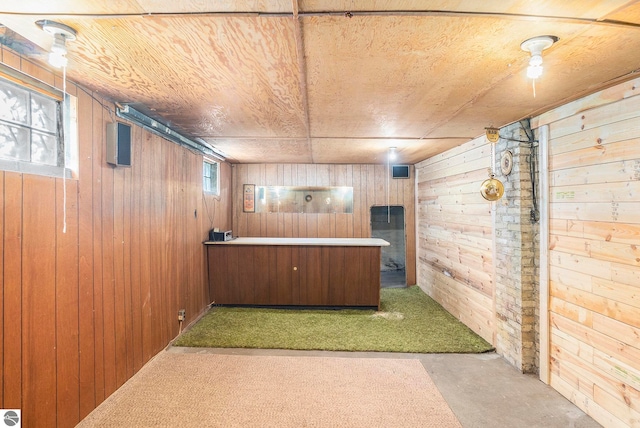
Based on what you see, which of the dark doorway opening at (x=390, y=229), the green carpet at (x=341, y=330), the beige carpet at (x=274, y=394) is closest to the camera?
the beige carpet at (x=274, y=394)

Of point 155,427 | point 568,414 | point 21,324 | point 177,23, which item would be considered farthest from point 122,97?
point 568,414

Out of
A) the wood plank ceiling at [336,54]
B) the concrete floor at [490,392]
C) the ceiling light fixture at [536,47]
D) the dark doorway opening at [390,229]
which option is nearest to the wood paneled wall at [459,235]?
the concrete floor at [490,392]

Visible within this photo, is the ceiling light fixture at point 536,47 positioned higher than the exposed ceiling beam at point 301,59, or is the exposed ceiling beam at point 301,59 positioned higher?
the exposed ceiling beam at point 301,59

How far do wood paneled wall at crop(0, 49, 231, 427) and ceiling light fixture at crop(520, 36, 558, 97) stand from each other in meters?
2.45

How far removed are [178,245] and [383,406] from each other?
8.15 feet

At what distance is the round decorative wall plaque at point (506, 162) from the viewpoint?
8.34 ft

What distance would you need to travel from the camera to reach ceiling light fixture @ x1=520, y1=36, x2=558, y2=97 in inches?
50.5

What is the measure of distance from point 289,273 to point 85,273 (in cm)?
249

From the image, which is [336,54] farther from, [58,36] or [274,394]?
[274,394]

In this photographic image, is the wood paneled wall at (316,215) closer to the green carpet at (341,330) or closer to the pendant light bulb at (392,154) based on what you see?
the pendant light bulb at (392,154)

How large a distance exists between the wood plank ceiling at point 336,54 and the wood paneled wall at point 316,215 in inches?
100

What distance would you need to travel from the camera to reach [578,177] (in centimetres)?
201

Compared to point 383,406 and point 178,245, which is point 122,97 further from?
point 383,406

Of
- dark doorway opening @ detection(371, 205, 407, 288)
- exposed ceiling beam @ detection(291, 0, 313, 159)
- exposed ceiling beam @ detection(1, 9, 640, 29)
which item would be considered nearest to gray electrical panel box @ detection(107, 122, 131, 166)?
exposed ceiling beam @ detection(1, 9, 640, 29)
